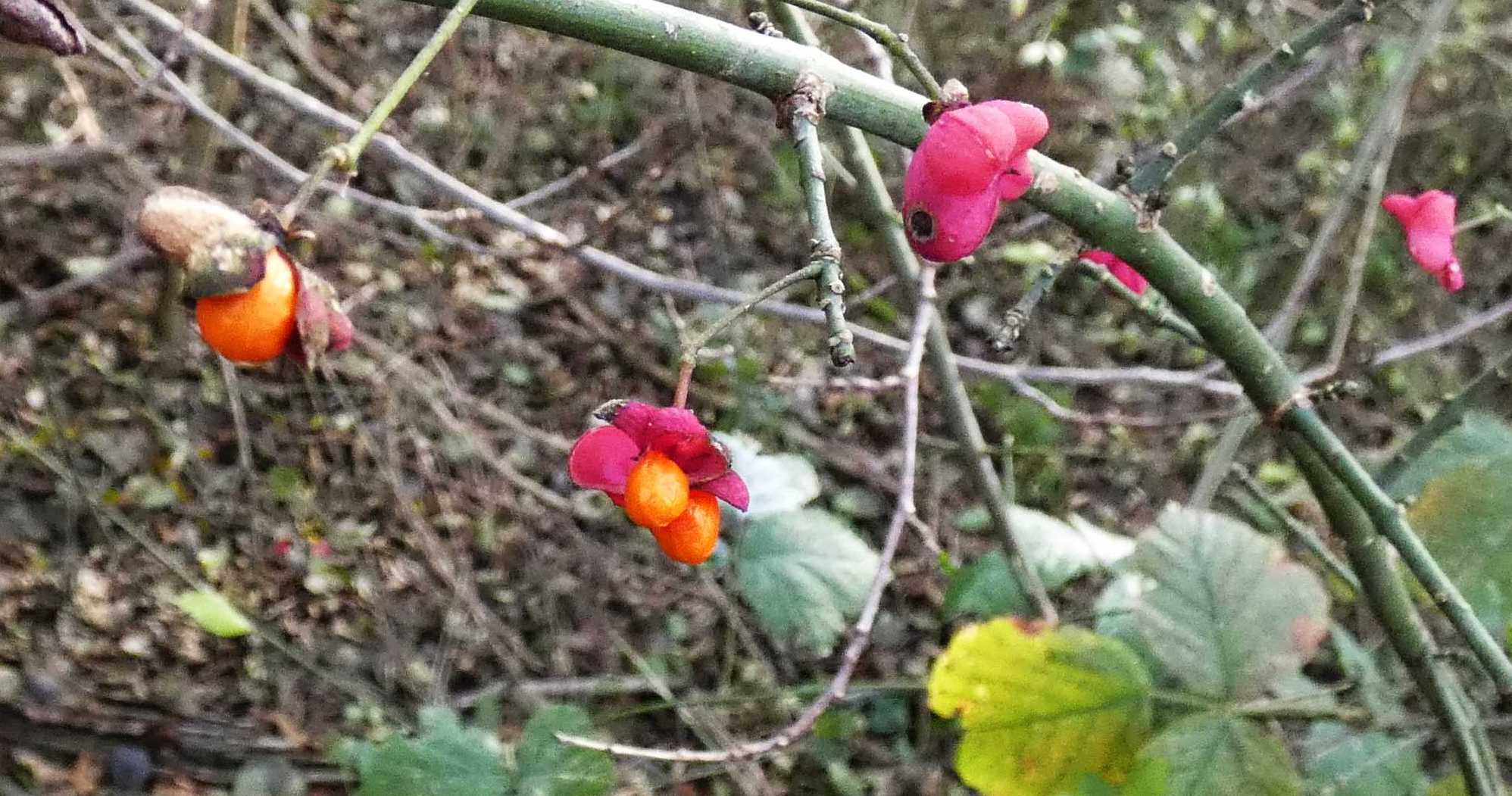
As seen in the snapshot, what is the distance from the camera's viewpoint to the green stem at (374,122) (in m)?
0.56

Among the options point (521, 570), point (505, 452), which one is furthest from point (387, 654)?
point (505, 452)

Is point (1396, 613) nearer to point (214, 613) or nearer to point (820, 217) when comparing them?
point (820, 217)

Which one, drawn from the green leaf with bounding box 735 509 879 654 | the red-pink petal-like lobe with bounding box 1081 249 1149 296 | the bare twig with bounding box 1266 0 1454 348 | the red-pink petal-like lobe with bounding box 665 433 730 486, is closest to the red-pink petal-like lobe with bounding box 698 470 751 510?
the red-pink petal-like lobe with bounding box 665 433 730 486

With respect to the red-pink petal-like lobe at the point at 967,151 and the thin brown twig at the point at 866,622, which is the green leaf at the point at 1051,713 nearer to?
the thin brown twig at the point at 866,622

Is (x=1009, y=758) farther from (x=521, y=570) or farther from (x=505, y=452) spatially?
(x=505, y=452)

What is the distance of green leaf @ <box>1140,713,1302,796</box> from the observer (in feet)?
4.20

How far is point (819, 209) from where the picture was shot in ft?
2.20

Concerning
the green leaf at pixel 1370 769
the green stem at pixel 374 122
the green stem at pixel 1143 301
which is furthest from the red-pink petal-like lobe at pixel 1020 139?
the green leaf at pixel 1370 769

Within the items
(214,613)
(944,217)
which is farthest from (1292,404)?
(214,613)

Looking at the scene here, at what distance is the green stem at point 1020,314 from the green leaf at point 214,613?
1.59 meters

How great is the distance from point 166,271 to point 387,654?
A: 3.17ft

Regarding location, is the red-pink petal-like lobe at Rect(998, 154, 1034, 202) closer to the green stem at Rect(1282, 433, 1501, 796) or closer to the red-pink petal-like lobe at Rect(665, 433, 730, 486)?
the red-pink petal-like lobe at Rect(665, 433, 730, 486)

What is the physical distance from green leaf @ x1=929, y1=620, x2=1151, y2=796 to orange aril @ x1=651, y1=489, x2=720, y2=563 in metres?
0.67

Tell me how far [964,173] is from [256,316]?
0.49m
